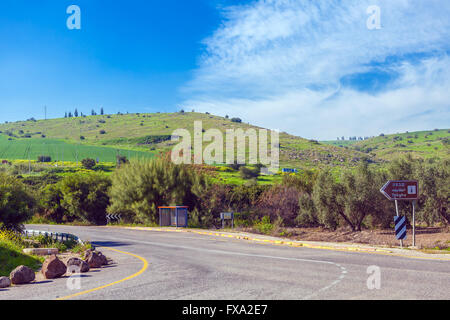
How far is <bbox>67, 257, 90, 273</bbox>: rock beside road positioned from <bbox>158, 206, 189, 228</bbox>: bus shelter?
21.1m

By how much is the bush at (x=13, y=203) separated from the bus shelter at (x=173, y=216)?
12.9 meters

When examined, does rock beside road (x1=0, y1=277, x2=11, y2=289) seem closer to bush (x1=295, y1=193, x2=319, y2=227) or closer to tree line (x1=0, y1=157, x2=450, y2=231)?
tree line (x1=0, y1=157, x2=450, y2=231)

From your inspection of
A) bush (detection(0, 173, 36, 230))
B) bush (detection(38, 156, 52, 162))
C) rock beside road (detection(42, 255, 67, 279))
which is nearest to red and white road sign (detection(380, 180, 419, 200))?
rock beside road (detection(42, 255, 67, 279))

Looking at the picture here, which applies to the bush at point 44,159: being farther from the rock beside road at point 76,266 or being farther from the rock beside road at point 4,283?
the rock beside road at point 4,283

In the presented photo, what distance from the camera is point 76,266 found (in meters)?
12.7

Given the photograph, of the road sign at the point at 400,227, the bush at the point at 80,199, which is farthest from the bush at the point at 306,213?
the bush at the point at 80,199

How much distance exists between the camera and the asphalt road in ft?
27.6

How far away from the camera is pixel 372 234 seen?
2384 cm

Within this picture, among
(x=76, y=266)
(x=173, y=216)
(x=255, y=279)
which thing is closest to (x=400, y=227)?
(x=255, y=279)

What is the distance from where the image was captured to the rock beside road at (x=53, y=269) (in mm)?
11594

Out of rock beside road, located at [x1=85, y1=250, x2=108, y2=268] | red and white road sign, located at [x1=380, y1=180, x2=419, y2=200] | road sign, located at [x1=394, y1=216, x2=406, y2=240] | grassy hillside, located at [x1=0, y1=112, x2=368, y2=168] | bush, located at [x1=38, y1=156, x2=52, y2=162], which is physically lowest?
rock beside road, located at [x1=85, y1=250, x2=108, y2=268]

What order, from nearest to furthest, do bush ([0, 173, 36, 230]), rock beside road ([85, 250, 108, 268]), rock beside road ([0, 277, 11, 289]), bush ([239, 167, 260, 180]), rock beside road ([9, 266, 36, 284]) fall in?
rock beside road ([0, 277, 11, 289]) < rock beside road ([9, 266, 36, 284]) < rock beside road ([85, 250, 108, 268]) < bush ([0, 173, 36, 230]) < bush ([239, 167, 260, 180])

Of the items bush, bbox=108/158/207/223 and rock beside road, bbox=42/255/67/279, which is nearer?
rock beside road, bbox=42/255/67/279

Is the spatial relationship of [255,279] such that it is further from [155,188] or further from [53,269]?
[155,188]
